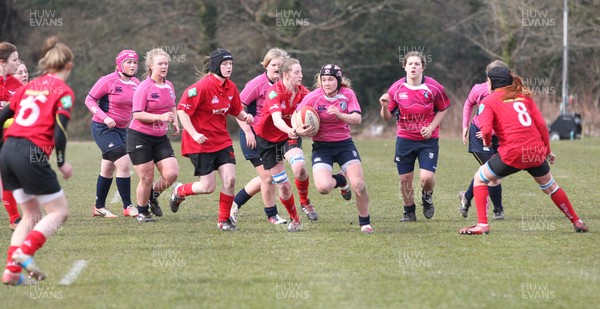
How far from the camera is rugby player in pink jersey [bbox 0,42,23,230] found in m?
8.91

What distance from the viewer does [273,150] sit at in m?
9.45

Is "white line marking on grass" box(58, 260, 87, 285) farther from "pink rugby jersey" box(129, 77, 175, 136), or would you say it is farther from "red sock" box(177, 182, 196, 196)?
"pink rugby jersey" box(129, 77, 175, 136)

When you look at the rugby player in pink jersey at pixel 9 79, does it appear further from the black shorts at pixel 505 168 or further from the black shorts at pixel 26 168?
the black shorts at pixel 505 168

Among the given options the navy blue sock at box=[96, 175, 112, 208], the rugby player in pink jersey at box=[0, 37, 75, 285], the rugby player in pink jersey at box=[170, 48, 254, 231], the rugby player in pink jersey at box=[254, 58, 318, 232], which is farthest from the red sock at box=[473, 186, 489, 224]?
the navy blue sock at box=[96, 175, 112, 208]

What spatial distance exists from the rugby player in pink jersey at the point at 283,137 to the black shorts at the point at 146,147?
3.93ft

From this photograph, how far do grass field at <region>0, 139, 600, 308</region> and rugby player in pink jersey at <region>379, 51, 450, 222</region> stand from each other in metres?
0.62

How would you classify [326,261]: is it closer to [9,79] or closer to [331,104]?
[331,104]

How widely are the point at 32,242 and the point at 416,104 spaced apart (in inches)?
183

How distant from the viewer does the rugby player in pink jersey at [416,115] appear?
9703 mm

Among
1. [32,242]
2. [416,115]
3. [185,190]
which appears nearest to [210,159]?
[185,190]

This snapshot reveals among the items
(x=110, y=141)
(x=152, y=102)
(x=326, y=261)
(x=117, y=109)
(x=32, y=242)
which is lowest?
(x=326, y=261)

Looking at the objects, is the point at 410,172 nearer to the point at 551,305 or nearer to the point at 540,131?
the point at 540,131

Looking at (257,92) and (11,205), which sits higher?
(257,92)

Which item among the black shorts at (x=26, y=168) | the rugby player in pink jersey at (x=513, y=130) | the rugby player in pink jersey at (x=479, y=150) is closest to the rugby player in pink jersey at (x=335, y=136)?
the rugby player in pink jersey at (x=513, y=130)
